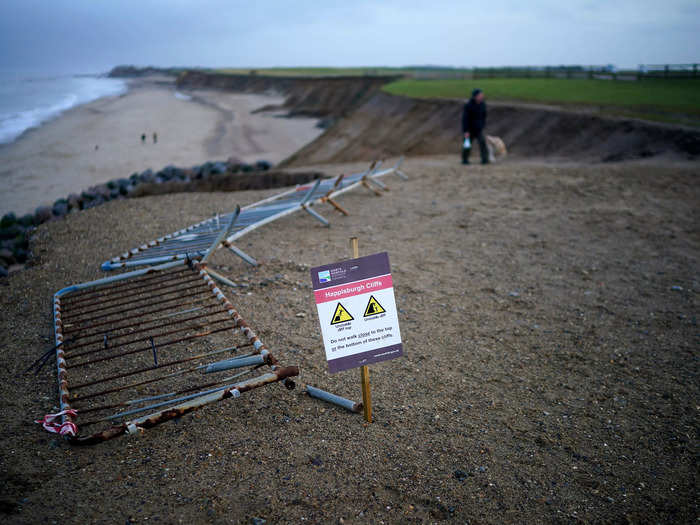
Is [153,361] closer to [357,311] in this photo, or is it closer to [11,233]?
[357,311]

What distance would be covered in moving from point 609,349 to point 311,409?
10.4 ft

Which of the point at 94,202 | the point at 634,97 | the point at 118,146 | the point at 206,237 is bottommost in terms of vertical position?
the point at 206,237

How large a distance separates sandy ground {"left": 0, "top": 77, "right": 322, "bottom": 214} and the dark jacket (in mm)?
13838

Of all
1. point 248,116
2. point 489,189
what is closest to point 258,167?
point 489,189

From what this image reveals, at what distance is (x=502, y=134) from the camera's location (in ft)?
64.5

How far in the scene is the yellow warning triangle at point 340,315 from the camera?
11.0 ft

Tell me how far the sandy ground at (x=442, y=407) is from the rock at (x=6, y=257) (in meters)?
2.28

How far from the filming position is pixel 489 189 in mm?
11227

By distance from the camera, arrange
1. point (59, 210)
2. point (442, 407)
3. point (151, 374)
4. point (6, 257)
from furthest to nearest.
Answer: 1. point (59, 210)
2. point (6, 257)
3. point (151, 374)
4. point (442, 407)

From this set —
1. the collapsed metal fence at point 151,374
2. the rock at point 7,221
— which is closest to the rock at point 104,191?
the rock at point 7,221

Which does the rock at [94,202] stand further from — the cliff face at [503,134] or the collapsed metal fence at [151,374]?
the cliff face at [503,134]

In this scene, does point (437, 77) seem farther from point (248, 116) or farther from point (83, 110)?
point (83, 110)

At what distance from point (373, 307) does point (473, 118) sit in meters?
11.5

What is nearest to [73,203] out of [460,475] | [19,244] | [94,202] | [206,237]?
[94,202]
